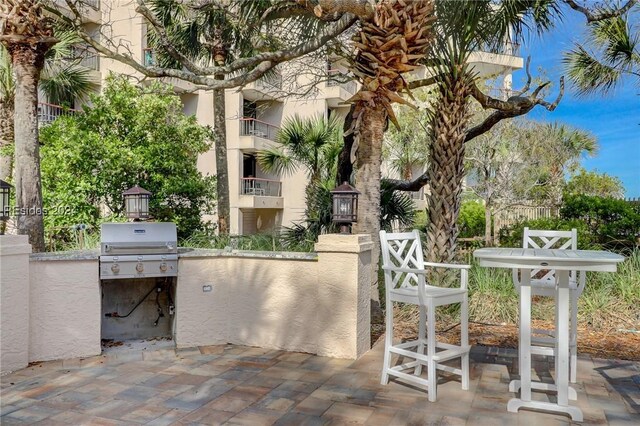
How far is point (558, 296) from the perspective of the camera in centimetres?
338

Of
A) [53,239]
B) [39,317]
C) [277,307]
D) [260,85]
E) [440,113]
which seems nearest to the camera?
[39,317]

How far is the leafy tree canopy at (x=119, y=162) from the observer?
27.0ft

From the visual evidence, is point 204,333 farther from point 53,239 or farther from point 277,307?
point 53,239

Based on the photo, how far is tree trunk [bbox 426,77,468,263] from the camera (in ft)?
20.5

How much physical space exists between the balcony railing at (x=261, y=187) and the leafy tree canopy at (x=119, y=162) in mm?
7672

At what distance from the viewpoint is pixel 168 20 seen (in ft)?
32.1

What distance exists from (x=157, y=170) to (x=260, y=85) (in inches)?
361

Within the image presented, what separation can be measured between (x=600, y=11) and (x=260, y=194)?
42.0 ft

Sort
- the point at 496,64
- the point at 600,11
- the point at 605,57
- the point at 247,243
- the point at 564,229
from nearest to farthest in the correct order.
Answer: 1. the point at 247,243
2. the point at 600,11
3. the point at 564,229
4. the point at 605,57
5. the point at 496,64

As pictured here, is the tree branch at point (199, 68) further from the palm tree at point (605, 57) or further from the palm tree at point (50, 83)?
the palm tree at point (605, 57)

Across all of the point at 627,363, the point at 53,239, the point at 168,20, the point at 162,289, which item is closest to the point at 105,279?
the point at 162,289

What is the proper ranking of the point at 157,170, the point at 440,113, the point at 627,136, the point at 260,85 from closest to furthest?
1. the point at 440,113
2. the point at 157,170
3. the point at 627,136
4. the point at 260,85

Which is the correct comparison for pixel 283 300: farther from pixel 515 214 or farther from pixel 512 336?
pixel 515 214

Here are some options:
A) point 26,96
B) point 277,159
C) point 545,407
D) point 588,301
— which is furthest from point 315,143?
point 545,407
